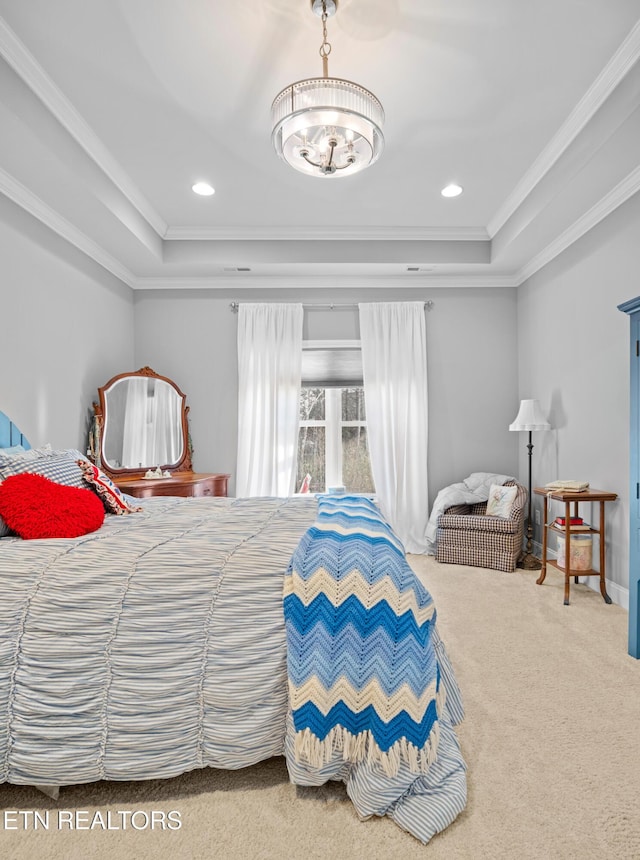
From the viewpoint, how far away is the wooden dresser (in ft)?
12.9

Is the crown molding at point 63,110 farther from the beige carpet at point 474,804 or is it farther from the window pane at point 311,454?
the beige carpet at point 474,804

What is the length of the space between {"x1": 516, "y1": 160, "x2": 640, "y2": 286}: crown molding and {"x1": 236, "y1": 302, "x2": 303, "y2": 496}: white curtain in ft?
7.16

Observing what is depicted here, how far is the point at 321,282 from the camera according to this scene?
4.97 metres

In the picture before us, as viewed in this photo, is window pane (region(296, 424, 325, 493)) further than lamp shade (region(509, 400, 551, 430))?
Yes

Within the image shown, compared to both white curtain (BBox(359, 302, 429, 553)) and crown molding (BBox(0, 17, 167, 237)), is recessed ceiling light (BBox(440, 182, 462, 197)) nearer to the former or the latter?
white curtain (BBox(359, 302, 429, 553))

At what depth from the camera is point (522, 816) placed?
4.83 feet

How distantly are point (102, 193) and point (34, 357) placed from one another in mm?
1149

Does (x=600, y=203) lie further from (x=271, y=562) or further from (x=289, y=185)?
(x=271, y=562)

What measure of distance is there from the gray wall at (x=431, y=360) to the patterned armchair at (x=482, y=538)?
710mm

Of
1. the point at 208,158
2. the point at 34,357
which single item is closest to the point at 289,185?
the point at 208,158

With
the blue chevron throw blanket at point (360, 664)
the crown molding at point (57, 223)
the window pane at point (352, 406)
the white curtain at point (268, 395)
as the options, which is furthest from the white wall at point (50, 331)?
the blue chevron throw blanket at point (360, 664)

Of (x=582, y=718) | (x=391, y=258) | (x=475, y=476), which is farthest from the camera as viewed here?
(x=475, y=476)

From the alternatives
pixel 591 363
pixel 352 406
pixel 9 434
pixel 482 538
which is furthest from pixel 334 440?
pixel 9 434

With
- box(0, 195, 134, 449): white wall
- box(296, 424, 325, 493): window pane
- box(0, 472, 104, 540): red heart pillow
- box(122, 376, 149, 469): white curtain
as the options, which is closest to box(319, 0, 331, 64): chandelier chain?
Answer: box(0, 195, 134, 449): white wall
